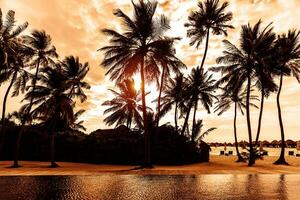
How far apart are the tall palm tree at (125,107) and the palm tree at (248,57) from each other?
52.1ft

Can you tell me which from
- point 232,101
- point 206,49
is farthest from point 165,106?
point 206,49

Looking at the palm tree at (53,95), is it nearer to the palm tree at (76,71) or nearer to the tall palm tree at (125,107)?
the palm tree at (76,71)

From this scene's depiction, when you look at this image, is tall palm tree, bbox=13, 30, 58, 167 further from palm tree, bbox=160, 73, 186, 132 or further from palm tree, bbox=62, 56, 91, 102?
palm tree, bbox=160, 73, 186, 132

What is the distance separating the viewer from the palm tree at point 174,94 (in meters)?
43.7

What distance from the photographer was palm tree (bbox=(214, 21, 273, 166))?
31172 millimetres

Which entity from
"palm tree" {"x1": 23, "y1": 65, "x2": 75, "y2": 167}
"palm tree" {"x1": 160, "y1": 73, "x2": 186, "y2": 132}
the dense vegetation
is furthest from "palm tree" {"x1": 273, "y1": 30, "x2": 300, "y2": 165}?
"palm tree" {"x1": 23, "y1": 65, "x2": 75, "y2": 167}

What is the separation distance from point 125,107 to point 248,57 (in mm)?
19437

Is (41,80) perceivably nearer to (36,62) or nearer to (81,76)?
(36,62)

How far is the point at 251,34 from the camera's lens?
32.1 m

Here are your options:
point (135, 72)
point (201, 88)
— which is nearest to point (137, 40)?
point (135, 72)

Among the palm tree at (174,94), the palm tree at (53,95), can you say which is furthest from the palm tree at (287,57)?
the palm tree at (53,95)

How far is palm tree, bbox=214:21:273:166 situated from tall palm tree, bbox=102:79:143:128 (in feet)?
52.1

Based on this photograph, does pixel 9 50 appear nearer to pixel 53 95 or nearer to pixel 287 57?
pixel 53 95

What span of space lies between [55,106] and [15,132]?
972cm
